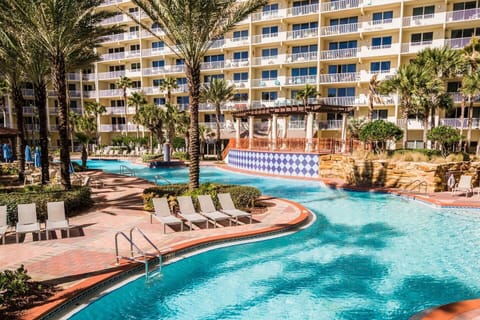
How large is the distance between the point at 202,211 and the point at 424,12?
36.2 metres

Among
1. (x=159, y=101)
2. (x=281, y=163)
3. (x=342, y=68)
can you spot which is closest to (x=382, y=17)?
(x=342, y=68)

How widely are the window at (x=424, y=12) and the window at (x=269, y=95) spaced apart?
17830 millimetres

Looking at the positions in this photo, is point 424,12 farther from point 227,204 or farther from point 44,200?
point 44,200

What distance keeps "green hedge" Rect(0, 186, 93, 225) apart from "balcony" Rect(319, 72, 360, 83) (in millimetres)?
31873

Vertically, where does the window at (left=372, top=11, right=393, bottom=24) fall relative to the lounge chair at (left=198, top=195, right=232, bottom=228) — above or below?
above

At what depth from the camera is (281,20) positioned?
41156 millimetres

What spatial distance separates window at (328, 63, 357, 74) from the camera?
39500mm

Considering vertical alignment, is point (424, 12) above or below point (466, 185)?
above

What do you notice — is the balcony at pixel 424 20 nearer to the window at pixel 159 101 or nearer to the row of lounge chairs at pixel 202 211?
the row of lounge chairs at pixel 202 211

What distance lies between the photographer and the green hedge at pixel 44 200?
11.2m

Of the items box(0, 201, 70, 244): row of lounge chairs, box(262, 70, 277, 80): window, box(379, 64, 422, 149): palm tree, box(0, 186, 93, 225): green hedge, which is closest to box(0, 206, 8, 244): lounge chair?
box(0, 201, 70, 244): row of lounge chairs

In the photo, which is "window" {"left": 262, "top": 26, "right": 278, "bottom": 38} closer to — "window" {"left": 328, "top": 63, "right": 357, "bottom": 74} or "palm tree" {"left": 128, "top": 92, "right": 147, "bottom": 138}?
"window" {"left": 328, "top": 63, "right": 357, "bottom": 74}

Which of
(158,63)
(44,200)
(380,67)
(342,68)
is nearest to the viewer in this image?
(44,200)

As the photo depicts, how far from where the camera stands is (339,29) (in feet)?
126
